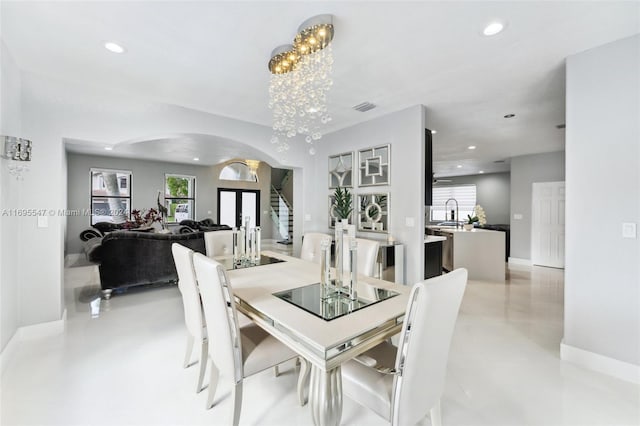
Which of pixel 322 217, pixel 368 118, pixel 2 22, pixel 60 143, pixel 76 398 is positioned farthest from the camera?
pixel 322 217

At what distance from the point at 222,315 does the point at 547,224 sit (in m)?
7.36

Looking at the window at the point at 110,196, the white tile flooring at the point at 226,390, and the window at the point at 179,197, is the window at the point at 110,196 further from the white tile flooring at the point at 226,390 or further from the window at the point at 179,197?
the white tile flooring at the point at 226,390

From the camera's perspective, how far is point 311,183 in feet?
16.5

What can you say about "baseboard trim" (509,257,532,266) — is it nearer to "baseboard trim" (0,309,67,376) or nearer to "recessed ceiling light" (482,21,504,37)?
"recessed ceiling light" (482,21,504,37)

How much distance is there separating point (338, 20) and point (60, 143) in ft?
9.97

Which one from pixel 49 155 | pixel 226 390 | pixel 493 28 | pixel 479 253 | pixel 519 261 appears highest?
pixel 493 28

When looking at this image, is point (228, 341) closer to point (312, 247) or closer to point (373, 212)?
point (312, 247)

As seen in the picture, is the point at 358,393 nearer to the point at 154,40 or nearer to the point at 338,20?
the point at 338,20

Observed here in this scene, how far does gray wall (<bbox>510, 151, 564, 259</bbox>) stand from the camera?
19.9 ft

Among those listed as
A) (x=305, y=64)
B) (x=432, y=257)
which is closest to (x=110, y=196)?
(x=305, y=64)

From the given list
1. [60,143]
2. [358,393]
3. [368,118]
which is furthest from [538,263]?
[60,143]

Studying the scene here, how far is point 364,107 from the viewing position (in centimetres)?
361

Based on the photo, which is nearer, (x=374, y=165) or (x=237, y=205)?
(x=374, y=165)

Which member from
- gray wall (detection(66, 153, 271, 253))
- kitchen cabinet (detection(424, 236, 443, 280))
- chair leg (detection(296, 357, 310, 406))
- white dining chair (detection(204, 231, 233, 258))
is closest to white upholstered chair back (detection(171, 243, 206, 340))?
chair leg (detection(296, 357, 310, 406))
